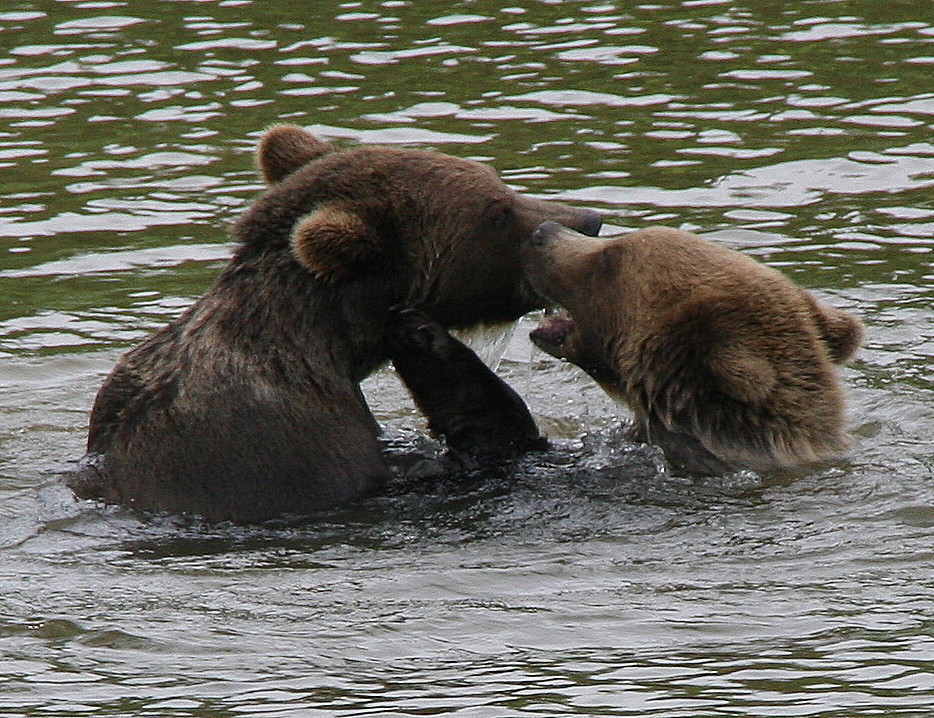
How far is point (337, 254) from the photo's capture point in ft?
24.7

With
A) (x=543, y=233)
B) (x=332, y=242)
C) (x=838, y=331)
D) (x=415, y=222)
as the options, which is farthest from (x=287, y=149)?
(x=838, y=331)

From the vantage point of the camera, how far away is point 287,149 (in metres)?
8.34

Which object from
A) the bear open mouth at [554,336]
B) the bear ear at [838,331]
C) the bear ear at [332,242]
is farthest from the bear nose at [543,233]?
the bear ear at [838,331]

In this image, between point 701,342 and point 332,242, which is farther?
point 701,342

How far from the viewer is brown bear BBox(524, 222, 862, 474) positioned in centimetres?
765

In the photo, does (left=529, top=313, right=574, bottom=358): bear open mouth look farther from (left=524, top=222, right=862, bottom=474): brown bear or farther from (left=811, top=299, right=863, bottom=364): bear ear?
(left=811, top=299, right=863, bottom=364): bear ear

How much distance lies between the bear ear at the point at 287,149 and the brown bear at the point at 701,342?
1056 millimetres

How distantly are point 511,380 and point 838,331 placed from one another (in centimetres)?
240

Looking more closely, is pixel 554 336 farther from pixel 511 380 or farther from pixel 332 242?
pixel 511 380

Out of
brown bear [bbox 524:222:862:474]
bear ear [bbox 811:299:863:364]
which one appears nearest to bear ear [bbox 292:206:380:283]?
brown bear [bbox 524:222:862:474]

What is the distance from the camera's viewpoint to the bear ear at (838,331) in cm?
788

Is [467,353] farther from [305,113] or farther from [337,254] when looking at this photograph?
[305,113]

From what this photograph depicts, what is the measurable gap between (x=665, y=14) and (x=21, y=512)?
28.3 ft

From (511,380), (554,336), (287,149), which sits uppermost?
(287,149)
